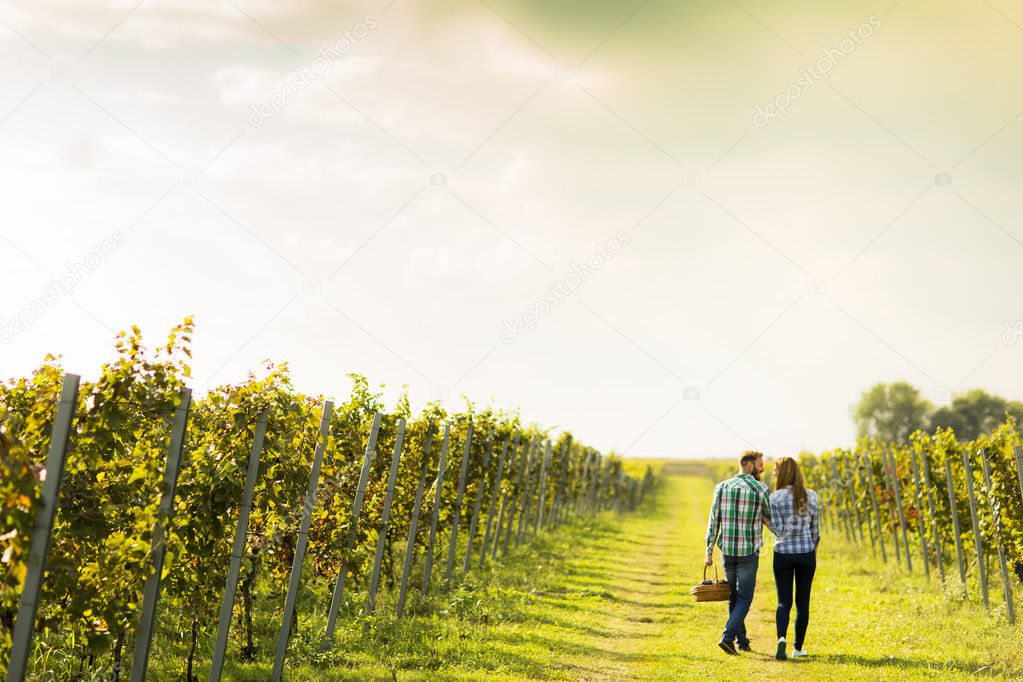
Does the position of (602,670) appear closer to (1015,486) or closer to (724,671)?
(724,671)

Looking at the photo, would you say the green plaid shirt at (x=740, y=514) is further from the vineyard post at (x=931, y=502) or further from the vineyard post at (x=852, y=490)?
the vineyard post at (x=852, y=490)

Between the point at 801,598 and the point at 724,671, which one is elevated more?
the point at 801,598

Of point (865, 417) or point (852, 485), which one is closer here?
point (852, 485)

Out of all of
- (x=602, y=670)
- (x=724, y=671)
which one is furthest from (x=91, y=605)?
(x=724, y=671)

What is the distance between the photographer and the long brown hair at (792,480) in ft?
29.5

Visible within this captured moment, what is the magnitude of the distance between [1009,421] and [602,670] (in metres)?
6.78

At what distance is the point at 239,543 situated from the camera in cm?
686

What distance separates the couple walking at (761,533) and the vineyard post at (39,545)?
6.20 meters

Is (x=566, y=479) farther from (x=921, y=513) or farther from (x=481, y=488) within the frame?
(x=921, y=513)

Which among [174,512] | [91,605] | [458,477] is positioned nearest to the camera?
[91,605]

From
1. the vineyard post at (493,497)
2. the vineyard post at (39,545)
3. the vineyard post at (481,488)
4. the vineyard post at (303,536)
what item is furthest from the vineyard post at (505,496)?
the vineyard post at (39,545)

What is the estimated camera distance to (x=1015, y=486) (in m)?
11.4

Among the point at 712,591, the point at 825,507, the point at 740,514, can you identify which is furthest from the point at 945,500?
the point at 825,507

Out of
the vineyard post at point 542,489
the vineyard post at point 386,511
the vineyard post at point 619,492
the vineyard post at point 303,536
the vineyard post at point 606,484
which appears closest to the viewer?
the vineyard post at point 303,536
